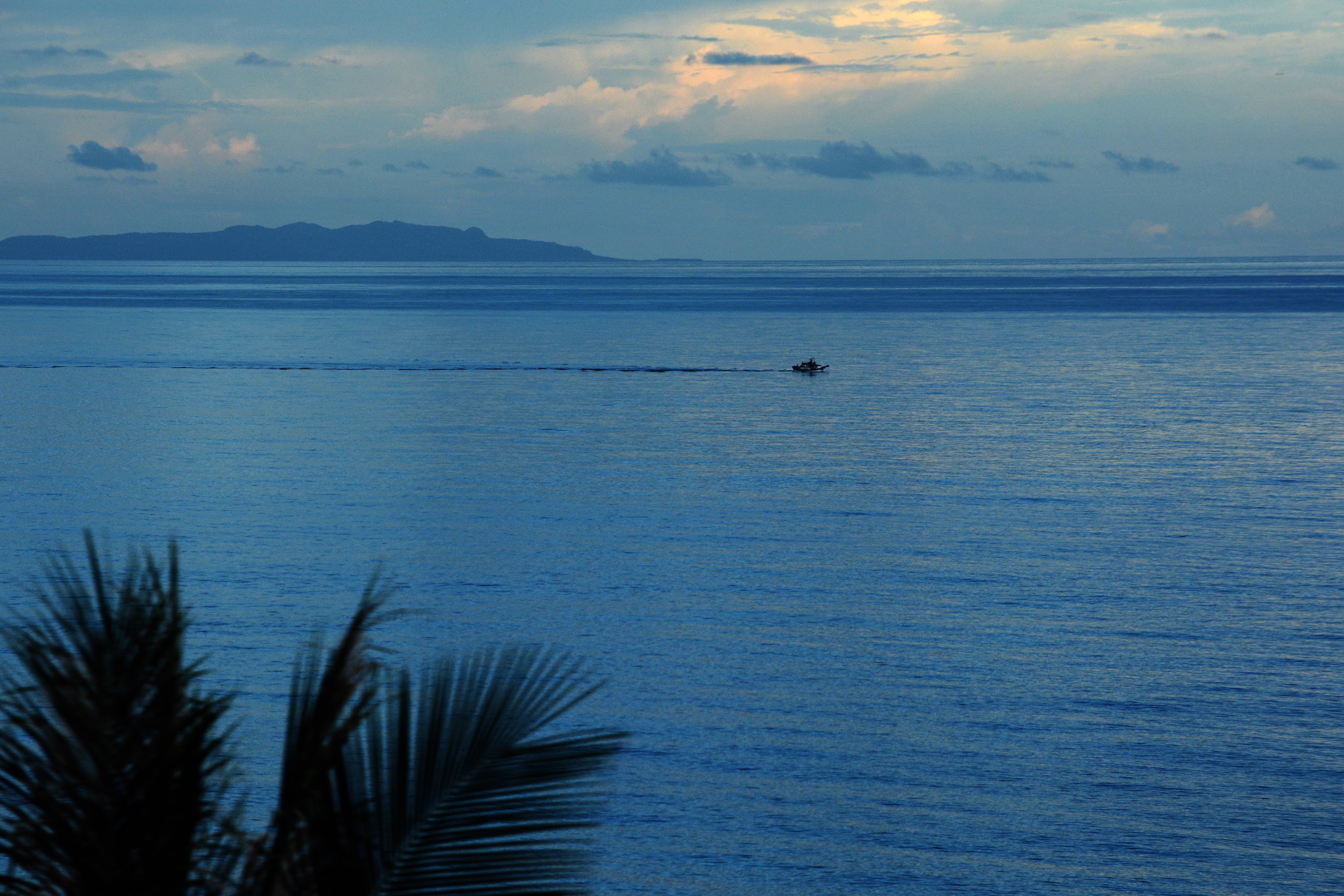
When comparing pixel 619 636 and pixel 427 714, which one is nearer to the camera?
pixel 427 714

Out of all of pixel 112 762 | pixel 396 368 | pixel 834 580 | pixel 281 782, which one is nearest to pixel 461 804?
pixel 281 782

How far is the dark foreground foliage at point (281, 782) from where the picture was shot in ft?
19.7

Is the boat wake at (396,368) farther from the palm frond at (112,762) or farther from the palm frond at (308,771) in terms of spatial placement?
the palm frond at (308,771)

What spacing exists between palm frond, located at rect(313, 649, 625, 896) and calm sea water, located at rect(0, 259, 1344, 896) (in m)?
13.5

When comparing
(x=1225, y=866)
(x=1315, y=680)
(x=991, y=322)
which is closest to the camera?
(x=1225, y=866)

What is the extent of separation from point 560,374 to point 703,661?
63.4 m

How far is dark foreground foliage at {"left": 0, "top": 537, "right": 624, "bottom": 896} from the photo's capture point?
6.02 meters

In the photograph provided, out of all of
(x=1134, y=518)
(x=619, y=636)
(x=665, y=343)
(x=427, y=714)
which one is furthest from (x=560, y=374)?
(x=427, y=714)

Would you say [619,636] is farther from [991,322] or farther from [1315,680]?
[991,322]

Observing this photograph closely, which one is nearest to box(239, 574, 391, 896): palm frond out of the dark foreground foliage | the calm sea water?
the dark foreground foliage

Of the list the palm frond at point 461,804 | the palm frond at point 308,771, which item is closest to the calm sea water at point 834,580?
the palm frond at point 461,804

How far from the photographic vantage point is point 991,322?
152125 millimetres

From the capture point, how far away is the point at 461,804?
627 centimetres

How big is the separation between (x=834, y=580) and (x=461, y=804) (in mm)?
29653
